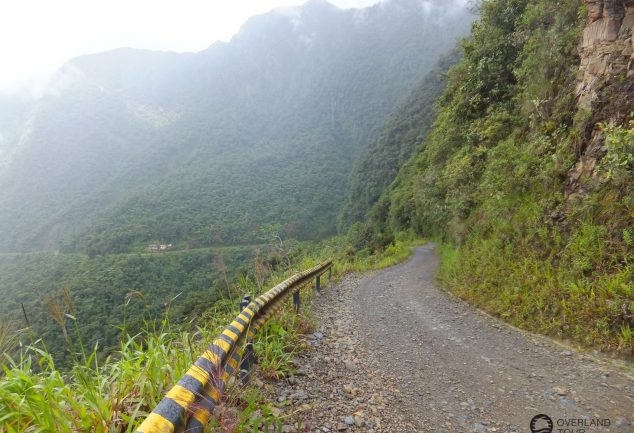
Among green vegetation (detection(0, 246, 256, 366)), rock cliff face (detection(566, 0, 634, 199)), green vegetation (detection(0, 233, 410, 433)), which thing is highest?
rock cliff face (detection(566, 0, 634, 199))

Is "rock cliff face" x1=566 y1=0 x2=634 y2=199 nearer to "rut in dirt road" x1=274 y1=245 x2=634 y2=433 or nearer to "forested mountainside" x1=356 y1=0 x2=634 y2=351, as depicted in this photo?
"forested mountainside" x1=356 y1=0 x2=634 y2=351

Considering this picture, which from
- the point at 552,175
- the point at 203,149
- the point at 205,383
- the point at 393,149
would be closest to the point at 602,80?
the point at 552,175

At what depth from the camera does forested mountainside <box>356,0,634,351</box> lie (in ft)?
16.4

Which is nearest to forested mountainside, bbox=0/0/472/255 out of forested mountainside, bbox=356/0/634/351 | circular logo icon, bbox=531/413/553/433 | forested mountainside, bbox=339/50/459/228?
forested mountainside, bbox=339/50/459/228

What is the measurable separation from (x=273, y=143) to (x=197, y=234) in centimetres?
8040

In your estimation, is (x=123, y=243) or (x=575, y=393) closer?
(x=575, y=393)

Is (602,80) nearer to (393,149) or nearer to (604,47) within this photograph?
(604,47)

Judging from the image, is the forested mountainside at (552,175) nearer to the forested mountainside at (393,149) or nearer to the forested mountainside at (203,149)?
the forested mountainside at (203,149)

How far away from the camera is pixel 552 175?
680cm

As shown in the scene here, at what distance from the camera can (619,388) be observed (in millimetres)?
3453

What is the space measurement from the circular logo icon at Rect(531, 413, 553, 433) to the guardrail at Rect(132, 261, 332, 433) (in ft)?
8.39

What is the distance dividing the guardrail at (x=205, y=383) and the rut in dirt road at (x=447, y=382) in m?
0.72

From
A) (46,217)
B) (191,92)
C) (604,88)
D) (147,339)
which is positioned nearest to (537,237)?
(604,88)

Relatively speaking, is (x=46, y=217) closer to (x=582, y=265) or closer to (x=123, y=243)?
(x=123, y=243)
